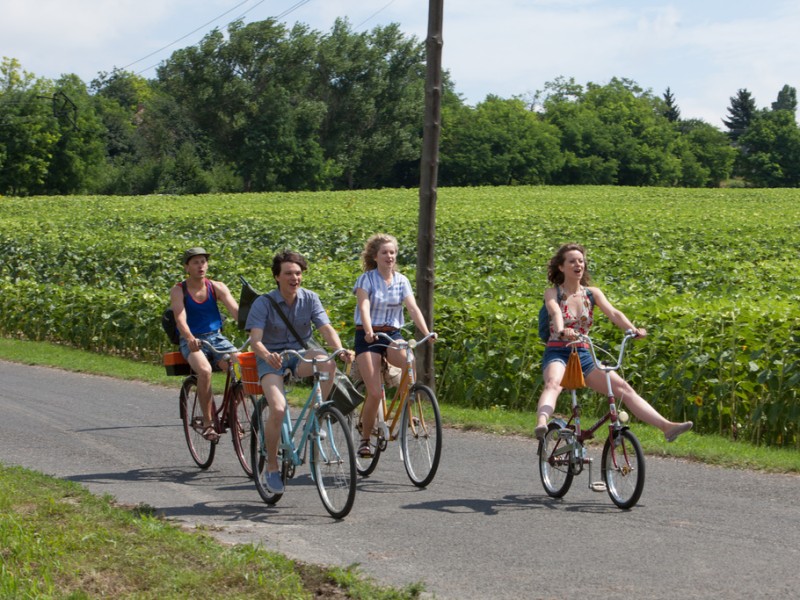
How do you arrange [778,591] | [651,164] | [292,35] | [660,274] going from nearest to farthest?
[778,591] < [660,274] < [292,35] < [651,164]

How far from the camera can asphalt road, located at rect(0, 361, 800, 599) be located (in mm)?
6012

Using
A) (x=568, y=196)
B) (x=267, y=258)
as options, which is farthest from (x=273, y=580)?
(x=568, y=196)

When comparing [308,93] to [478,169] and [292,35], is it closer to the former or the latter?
[292,35]

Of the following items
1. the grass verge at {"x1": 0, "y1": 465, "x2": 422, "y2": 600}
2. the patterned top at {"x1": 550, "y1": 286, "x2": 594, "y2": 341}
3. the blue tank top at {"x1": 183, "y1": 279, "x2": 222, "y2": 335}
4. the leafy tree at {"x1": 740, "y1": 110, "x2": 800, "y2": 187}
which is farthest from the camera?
the leafy tree at {"x1": 740, "y1": 110, "x2": 800, "y2": 187}

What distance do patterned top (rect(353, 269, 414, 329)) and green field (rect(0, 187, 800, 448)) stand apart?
403 cm

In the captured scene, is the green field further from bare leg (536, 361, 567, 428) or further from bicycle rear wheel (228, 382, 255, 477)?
bicycle rear wheel (228, 382, 255, 477)

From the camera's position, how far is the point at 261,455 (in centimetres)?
823

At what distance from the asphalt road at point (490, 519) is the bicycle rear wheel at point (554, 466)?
10 cm

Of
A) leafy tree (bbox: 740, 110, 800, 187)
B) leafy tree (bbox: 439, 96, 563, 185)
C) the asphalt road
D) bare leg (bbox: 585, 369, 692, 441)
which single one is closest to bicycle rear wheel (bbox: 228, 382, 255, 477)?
the asphalt road

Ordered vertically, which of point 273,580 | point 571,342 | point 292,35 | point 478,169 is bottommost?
point 273,580

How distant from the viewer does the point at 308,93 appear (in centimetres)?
10606

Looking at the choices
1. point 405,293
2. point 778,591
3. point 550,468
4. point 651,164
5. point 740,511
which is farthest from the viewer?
point 651,164

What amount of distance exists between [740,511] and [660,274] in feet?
55.9

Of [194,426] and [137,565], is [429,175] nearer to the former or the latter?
[194,426]
